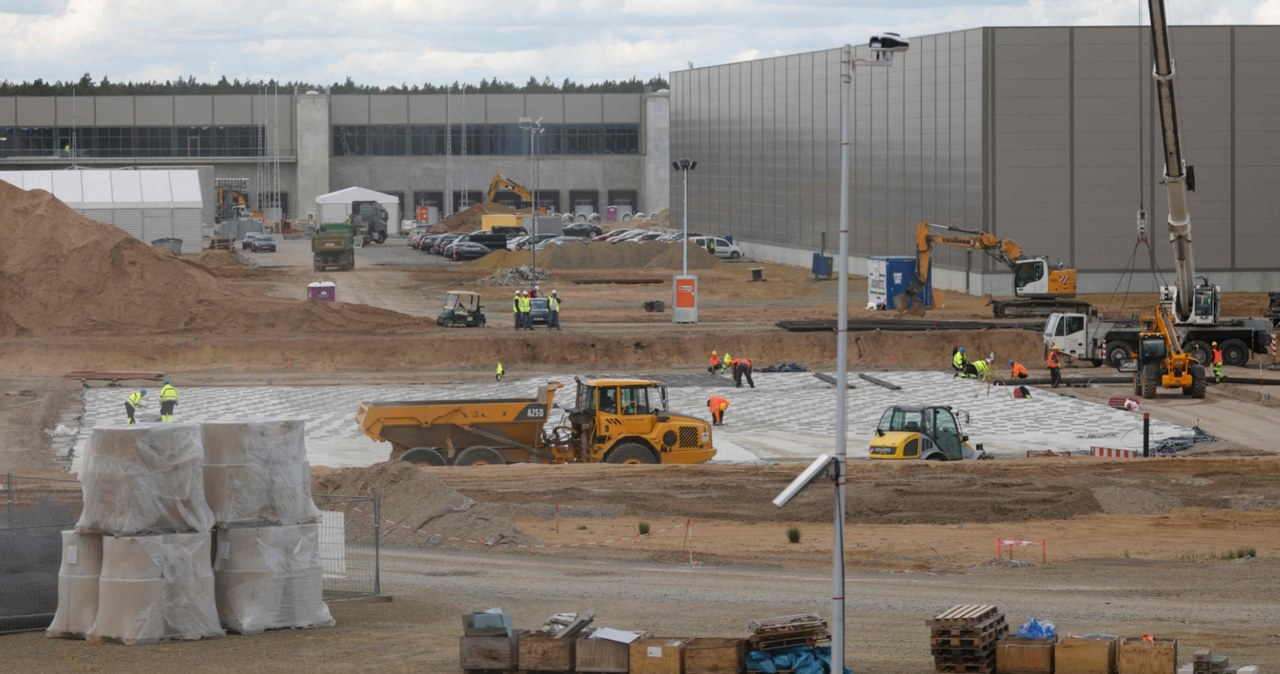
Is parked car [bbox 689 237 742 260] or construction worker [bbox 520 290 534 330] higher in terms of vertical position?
parked car [bbox 689 237 742 260]

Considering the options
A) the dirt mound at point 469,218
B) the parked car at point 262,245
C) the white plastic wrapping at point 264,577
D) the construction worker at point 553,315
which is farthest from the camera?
the dirt mound at point 469,218

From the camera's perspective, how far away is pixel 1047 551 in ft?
83.0

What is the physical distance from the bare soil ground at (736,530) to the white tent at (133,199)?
36294 mm

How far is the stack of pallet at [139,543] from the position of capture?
18359mm

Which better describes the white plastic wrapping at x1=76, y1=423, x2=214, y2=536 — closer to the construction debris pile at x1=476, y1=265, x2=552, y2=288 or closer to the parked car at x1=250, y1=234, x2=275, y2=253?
the construction debris pile at x1=476, y1=265, x2=552, y2=288

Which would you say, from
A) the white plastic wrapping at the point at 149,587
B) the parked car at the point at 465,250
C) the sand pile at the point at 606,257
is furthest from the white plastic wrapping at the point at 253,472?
the parked car at the point at 465,250

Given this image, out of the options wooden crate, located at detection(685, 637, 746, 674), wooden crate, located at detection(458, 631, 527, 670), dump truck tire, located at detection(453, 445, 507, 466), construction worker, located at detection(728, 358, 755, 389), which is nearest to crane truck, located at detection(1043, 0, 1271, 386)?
construction worker, located at detection(728, 358, 755, 389)

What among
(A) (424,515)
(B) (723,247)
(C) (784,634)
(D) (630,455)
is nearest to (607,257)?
(B) (723,247)

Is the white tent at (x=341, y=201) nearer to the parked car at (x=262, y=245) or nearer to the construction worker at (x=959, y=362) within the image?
the parked car at (x=262, y=245)

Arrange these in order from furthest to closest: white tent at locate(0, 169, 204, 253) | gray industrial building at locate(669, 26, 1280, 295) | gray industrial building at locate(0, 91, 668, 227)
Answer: gray industrial building at locate(0, 91, 668, 227)
white tent at locate(0, 169, 204, 253)
gray industrial building at locate(669, 26, 1280, 295)

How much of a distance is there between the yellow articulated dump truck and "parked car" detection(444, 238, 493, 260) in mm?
62971

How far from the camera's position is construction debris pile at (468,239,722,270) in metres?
86.9

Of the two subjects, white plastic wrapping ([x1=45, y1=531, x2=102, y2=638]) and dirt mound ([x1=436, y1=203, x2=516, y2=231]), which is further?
dirt mound ([x1=436, y1=203, x2=516, y2=231])

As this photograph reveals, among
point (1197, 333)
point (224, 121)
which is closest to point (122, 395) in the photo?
point (1197, 333)
